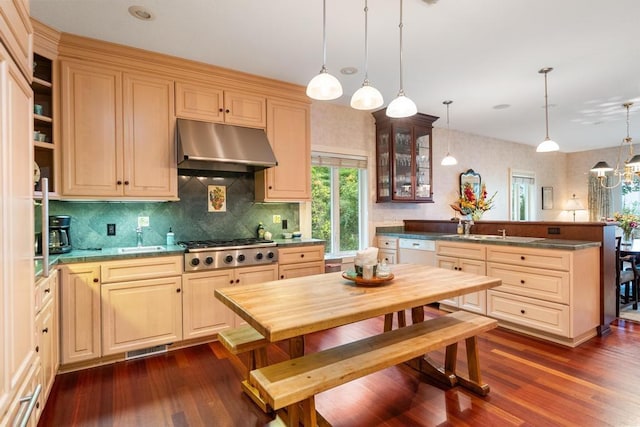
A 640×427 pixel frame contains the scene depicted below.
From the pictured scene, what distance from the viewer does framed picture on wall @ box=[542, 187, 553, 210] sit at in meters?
7.64

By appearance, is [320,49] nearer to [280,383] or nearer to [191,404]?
[280,383]

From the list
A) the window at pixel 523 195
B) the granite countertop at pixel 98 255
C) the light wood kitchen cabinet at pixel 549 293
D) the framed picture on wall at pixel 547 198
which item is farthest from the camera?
the framed picture on wall at pixel 547 198

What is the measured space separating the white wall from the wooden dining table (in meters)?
2.12

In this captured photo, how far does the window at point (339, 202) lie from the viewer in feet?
14.6

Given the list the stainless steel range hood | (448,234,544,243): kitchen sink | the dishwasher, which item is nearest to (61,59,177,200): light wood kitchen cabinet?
the stainless steel range hood

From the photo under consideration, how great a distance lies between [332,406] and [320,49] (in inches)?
112

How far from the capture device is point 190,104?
10.5 ft

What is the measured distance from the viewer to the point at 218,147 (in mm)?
3129

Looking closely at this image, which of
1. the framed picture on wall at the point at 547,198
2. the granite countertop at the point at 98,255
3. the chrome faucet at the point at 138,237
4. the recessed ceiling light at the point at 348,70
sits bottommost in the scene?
the granite countertop at the point at 98,255

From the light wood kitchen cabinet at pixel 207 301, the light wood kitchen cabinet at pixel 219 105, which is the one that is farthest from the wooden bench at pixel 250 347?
the light wood kitchen cabinet at pixel 219 105

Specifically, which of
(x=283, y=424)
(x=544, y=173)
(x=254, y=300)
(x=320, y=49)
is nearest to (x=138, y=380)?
(x=283, y=424)

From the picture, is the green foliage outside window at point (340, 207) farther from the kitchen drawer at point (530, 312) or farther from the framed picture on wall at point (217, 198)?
the kitchen drawer at point (530, 312)

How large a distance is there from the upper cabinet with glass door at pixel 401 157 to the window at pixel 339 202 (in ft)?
0.94

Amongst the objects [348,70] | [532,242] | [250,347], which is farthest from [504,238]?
[250,347]
